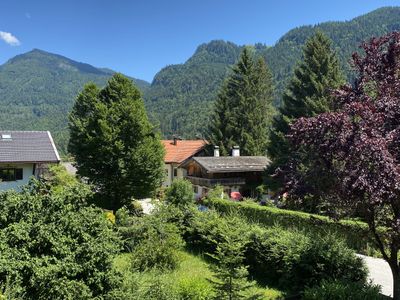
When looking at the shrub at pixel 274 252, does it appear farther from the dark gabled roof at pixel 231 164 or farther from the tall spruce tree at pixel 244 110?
the tall spruce tree at pixel 244 110

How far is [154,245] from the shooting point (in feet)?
51.8

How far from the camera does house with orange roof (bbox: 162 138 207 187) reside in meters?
48.9

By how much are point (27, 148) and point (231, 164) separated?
19.5 meters

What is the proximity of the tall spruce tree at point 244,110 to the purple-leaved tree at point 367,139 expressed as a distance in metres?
38.6

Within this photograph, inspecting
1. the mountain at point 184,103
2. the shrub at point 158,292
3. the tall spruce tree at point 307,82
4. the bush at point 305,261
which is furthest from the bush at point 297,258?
the mountain at point 184,103

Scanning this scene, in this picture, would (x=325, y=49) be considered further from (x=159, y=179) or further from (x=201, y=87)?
(x=201, y=87)

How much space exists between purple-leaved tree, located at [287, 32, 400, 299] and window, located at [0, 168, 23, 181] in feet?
88.5

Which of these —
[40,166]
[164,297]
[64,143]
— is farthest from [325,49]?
[64,143]

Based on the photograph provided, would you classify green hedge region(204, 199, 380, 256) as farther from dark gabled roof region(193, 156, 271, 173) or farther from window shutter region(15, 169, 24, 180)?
window shutter region(15, 169, 24, 180)

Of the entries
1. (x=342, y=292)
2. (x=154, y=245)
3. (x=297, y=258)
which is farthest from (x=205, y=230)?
(x=342, y=292)

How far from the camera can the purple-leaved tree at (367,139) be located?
7609mm

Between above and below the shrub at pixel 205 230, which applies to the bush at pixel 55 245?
above

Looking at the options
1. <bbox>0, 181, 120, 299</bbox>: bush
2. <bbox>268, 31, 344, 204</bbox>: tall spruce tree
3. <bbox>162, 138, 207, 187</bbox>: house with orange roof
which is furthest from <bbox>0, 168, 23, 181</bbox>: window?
<bbox>0, 181, 120, 299</bbox>: bush

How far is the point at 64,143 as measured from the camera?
12275 centimetres
